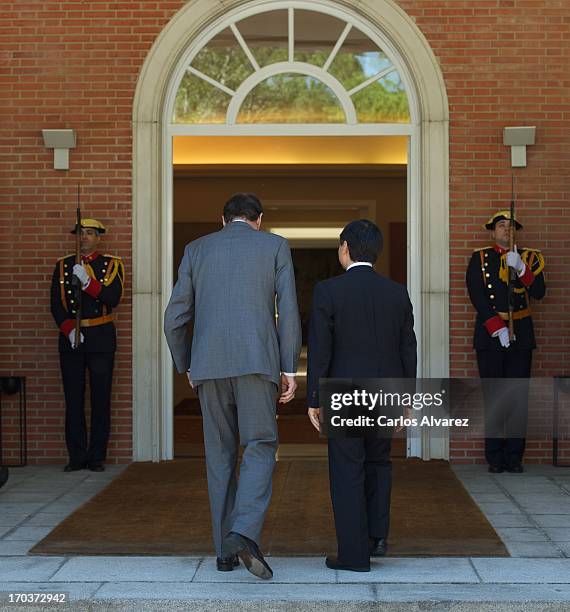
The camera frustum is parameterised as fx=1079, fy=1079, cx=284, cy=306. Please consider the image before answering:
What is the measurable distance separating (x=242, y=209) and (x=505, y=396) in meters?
3.93

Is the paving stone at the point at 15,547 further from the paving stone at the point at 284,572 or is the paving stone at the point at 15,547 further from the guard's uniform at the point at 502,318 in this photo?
the guard's uniform at the point at 502,318

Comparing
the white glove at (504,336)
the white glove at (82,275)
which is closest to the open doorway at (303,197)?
the white glove at (82,275)

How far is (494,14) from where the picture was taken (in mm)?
8312

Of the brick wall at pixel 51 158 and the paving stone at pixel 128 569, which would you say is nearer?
the paving stone at pixel 128 569

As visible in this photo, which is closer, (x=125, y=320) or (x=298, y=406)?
(x=125, y=320)

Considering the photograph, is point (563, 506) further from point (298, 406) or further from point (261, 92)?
point (298, 406)

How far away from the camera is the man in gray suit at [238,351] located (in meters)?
4.83

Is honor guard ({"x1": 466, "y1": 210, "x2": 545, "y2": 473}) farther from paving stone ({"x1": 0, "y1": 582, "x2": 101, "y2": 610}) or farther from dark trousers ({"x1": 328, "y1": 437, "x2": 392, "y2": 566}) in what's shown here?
paving stone ({"x1": 0, "y1": 582, "x2": 101, "y2": 610})

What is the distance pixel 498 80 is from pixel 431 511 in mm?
3580

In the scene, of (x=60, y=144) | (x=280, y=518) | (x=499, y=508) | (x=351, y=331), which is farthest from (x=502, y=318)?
(x=60, y=144)

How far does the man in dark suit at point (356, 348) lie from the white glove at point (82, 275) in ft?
11.0

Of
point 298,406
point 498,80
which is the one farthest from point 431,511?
point 298,406

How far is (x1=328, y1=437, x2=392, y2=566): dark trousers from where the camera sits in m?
4.82

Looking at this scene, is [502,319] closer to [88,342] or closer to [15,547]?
[88,342]
